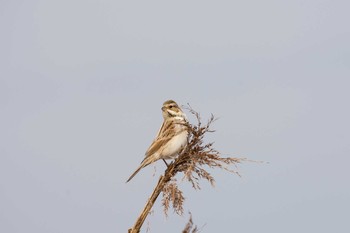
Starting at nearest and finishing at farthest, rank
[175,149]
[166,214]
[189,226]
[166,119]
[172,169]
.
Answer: [189,226], [166,214], [172,169], [175,149], [166,119]

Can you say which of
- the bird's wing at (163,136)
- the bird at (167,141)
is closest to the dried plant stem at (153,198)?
the bird at (167,141)

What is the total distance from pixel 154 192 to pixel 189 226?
0.61 meters

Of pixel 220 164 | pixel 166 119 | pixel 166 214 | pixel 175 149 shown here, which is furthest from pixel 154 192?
pixel 166 119

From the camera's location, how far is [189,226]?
3865mm

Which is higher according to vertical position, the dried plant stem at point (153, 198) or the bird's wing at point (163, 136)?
the bird's wing at point (163, 136)

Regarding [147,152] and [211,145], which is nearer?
[211,145]

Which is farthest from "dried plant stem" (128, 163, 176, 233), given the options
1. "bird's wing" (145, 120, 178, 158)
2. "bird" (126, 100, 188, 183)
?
"bird's wing" (145, 120, 178, 158)

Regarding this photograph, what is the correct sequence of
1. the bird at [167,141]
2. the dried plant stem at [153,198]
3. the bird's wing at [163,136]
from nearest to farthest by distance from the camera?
the dried plant stem at [153,198] → the bird at [167,141] → the bird's wing at [163,136]

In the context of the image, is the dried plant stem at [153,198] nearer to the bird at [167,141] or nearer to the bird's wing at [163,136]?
the bird at [167,141]

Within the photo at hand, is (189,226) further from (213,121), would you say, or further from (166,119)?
(166,119)

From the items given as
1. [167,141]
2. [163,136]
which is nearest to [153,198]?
[167,141]

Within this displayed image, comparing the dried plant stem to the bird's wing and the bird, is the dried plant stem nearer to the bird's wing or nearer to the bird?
the bird

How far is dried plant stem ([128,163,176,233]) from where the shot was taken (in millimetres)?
4008

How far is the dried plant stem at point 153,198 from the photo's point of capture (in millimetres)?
4008
